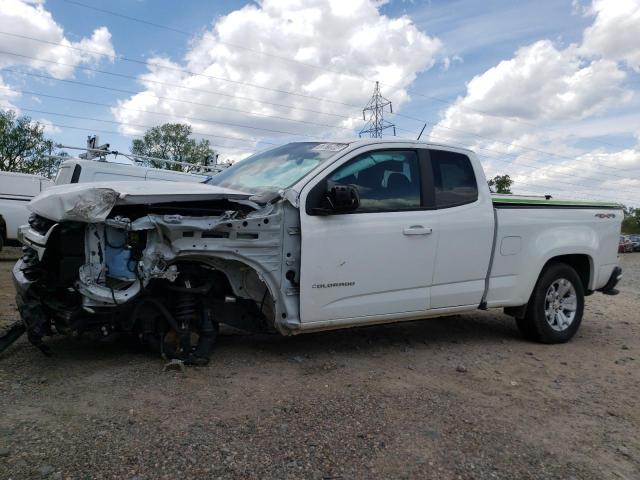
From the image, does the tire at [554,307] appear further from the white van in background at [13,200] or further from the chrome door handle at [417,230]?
the white van in background at [13,200]

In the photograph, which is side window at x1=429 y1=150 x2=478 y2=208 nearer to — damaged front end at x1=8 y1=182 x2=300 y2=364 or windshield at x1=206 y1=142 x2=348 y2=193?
windshield at x1=206 y1=142 x2=348 y2=193

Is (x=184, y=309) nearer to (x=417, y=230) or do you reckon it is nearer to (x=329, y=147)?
(x=329, y=147)

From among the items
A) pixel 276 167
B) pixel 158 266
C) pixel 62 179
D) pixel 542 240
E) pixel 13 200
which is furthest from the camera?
pixel 13 200

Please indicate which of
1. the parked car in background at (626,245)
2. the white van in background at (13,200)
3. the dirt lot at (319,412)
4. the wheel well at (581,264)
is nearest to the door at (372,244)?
the dirt lot at (319,412)

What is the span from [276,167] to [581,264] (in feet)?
12.2

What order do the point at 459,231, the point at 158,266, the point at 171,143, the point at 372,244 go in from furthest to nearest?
the point at 171,143 → the point at 459,231 → the point at 372,244 → the point at 158,266

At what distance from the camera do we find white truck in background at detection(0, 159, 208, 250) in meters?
10.4

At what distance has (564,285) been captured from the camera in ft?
19.1

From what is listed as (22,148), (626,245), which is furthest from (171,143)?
(626,245)

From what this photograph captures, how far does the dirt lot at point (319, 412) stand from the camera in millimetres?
2848

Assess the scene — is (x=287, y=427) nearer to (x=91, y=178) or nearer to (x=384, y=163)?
(x=384, y=163)

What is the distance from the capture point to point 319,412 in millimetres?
3521

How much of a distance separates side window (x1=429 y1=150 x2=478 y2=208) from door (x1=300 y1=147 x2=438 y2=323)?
18cm

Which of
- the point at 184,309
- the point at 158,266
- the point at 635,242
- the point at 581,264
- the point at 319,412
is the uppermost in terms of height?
the point at 158,266
